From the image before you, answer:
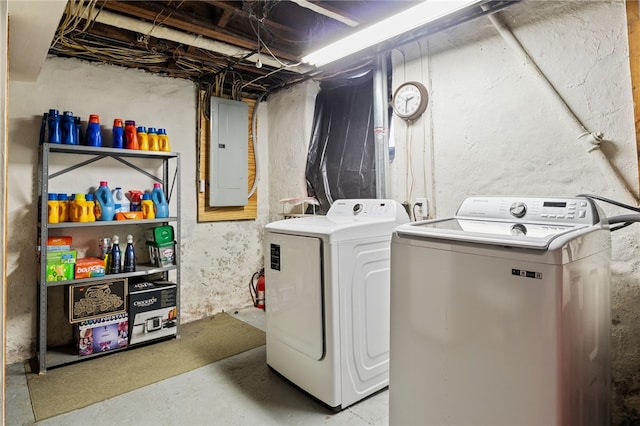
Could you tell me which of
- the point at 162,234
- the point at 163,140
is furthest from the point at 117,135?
the point at 162,234

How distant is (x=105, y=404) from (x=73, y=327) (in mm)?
1070

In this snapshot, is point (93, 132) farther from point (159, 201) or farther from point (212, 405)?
point (212, 405)

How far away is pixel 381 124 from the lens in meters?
2.72

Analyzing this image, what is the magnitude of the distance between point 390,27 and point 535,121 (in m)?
1.03

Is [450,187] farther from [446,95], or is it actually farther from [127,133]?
[127,133]

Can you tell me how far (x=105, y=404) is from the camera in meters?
2.10

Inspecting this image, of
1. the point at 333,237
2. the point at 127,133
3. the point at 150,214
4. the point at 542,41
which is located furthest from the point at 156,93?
the point at 542,41

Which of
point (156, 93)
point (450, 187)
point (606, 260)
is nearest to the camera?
point (606, 260)

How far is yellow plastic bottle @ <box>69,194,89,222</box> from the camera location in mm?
2635

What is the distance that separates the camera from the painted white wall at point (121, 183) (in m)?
2.69

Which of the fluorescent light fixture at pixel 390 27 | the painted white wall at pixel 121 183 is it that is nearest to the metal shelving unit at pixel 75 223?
the painted white wall at pixel 121 183

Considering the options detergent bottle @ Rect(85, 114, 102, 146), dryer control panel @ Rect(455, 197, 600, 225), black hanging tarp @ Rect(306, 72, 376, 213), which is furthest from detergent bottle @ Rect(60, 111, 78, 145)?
dryer control panel @ Rect(455, 197, 600, 225)

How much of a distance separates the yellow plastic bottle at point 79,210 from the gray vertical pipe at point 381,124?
2.25 meters

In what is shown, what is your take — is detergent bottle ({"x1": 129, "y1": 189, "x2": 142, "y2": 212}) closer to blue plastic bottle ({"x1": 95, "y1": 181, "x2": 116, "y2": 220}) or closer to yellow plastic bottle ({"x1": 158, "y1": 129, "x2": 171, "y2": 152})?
blue plastic bottle ({"x1": 95, "y1": 181, "x2": 116, "y2": 220})
